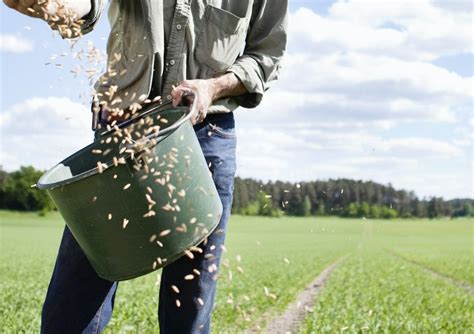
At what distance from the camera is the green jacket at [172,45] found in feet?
10.2

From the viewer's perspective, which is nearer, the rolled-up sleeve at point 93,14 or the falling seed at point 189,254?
the falling seed at point 189,254

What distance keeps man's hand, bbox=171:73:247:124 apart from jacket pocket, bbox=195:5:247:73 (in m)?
0.09

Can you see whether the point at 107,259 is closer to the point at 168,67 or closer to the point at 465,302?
the point at 168,67

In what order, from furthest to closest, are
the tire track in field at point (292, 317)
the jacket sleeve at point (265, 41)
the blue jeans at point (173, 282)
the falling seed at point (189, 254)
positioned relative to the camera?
1. the tire track in field at point (292, 317)
2. the jacket sleeve at point (265, 41)
3. the blue jeans at point (173, 282)
4. the falling seed at point (189, 254)

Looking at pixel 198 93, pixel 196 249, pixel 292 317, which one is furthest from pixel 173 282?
pixel 292 317

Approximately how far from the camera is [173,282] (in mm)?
3213

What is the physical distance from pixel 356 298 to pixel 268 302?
1.91 m

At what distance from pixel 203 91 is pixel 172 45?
0.91 ft

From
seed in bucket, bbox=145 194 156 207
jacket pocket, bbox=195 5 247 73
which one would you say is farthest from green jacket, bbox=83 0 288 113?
seed in bucket, bbox=145 194 156 207

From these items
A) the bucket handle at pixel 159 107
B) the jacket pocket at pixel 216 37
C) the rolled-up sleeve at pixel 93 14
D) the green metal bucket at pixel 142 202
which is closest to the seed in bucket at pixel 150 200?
the green metal bucket at pixel 142 202

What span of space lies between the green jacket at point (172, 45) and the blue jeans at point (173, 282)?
0.14 meters

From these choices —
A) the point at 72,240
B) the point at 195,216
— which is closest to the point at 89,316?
the point at 72,240

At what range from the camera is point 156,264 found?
2906 millimetres

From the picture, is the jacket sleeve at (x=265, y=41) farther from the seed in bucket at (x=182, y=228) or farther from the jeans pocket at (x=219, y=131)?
the seed in bucket at (x=182, y=228)
